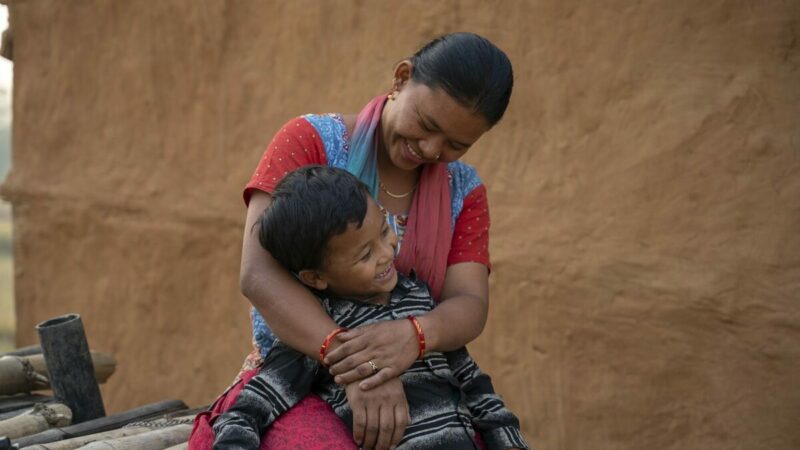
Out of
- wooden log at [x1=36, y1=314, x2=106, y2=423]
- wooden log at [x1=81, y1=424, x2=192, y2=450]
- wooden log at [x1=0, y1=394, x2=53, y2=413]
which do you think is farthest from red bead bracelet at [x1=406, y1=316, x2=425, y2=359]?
wooden log at [x1=0, y1=394, x2=53, y2=413]

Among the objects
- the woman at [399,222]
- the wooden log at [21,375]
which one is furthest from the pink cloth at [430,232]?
the wooden log at [21,375]

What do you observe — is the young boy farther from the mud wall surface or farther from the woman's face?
the mud wall surface

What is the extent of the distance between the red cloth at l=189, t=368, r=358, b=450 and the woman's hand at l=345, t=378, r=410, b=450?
58 mm

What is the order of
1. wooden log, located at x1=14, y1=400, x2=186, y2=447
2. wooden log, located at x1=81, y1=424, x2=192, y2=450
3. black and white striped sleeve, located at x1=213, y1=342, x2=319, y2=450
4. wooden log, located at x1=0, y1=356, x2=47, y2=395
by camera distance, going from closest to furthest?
black and white striped sleeve, located at x1=213, y1=342, x2=319, y2=450, wooden log, located at x1=81, y1=424, x2=192, y2=450, wooden log, located at x1=14, y1=400, x2=186, y2=447, wooden log, located at x1=0, y1=356, x2=47, y2=395

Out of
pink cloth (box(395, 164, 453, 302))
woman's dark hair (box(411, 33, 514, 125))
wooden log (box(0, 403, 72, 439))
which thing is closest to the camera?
woman's dark hair (box(411, 33, 514, 125))

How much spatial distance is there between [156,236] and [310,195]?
374 cm

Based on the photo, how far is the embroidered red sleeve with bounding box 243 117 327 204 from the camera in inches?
132

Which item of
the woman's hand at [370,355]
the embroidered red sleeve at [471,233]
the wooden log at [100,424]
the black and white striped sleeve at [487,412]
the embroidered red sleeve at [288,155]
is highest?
the embroidered red sleeve at [288,155]

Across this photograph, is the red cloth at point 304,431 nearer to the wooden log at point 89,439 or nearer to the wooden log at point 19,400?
the wooden log at point 89,439

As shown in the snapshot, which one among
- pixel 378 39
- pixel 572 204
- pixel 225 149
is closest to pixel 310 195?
pixel 572 204

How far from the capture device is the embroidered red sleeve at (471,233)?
3.58 metres

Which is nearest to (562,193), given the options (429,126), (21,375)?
(429,126)

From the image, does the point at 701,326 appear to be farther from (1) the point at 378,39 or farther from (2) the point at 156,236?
(2) the point at 156,236

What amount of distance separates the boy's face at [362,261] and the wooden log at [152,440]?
990 mm
